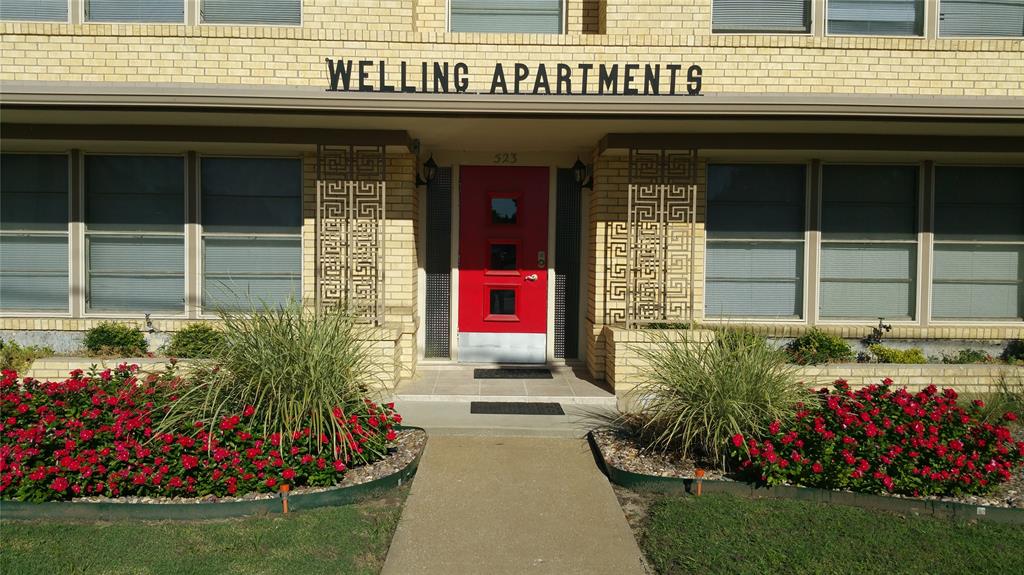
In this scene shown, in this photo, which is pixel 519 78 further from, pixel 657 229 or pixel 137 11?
pixel 137 11

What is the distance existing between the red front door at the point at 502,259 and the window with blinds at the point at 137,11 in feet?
12.9

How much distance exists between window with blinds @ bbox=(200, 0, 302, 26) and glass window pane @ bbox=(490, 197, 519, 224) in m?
3.25

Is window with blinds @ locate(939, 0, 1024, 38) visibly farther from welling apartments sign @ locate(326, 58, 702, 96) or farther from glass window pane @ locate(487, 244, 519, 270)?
glass window pane @ locate(487, 244, 519, 270)

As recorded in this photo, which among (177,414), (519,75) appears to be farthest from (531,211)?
(177,414)

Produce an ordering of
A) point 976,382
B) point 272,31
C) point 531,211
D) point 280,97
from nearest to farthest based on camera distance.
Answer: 1. point 280,97
2. point 976,382
3. point 272,31
4. point 531,211

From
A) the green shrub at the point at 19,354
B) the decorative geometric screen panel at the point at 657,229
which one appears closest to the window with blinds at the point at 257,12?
the green shrub at the point at 19,354

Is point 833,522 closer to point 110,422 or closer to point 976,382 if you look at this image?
point 976,382

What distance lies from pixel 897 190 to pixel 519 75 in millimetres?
4851

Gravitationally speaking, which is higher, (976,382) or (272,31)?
(272,31)

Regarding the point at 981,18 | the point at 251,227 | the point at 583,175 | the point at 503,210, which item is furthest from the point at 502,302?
the point at 981,18

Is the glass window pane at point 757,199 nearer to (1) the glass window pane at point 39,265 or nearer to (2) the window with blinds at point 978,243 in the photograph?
(2) the window with blinds at point 978,243

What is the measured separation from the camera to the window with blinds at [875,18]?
7957 mm

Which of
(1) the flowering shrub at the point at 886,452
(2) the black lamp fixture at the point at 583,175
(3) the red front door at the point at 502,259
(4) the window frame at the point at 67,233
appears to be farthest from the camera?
(3) the red front door at the point at 502,259

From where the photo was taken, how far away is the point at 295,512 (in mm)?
4152
